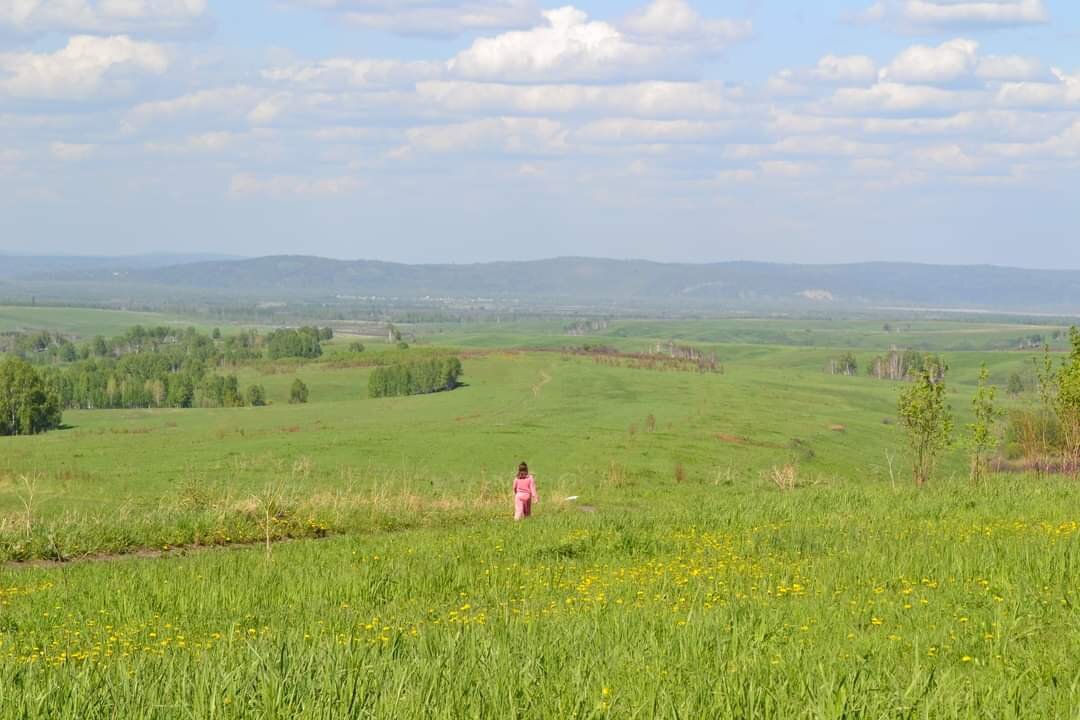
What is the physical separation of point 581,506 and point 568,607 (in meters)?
18.6

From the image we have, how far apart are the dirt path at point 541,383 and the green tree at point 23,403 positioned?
124 ft

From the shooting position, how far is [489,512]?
26.7 meters

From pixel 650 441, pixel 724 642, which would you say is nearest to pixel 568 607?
pixel 724 642

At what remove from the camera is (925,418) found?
Answer: 31219mm

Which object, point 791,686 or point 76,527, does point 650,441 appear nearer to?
point 76,527

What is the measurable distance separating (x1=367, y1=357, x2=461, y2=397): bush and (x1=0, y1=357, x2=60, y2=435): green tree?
3237 centimetres

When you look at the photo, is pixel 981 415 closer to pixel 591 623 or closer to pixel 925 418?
pixel 925 418

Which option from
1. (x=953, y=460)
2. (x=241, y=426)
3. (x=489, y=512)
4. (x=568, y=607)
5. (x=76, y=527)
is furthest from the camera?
(x=241, y=426)

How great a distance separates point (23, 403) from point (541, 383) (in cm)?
4282

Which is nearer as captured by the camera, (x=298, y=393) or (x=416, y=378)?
(x=298, y=393)

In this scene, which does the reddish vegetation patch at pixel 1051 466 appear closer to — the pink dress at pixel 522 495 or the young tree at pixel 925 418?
the young tree at pixel 925 418

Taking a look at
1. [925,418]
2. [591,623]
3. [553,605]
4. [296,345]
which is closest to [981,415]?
[925,418]

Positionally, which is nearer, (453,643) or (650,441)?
(453,643)

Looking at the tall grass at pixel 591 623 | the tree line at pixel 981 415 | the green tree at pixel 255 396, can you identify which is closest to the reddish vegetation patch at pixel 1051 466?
the tree line at pixel 981 415
